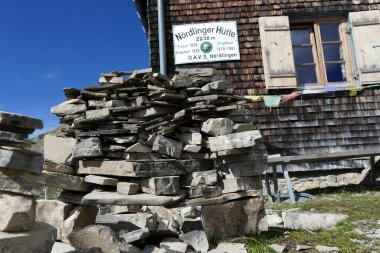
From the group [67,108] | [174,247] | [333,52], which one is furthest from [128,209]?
[333,52]

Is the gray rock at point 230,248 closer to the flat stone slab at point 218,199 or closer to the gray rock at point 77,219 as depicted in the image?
the flat stone slab at point 218,199

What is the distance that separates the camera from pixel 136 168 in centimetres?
333

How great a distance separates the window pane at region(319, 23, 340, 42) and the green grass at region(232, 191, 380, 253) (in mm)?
4059

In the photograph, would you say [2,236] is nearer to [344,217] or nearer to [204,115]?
[204,115]

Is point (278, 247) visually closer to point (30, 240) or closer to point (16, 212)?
point (30, 240)

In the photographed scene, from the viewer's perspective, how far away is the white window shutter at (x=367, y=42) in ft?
23.5

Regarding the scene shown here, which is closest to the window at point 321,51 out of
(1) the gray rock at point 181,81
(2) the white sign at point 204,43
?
(2) the white sign at point 204,43

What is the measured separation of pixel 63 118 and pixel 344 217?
3.57 m

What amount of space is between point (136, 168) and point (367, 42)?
6.34 meters

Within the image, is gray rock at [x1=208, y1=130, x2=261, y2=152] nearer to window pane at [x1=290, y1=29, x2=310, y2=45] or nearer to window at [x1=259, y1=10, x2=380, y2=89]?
window at [x1=259, y1=10, x2=380, y2=89]

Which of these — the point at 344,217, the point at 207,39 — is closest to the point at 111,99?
the point at 344,217

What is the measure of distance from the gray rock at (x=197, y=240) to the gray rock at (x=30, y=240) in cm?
122

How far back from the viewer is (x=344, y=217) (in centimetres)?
412

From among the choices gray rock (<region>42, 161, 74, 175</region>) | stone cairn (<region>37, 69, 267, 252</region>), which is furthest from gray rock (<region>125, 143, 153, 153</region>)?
gray rock (<region>42, 161, 74, 175</region>)
